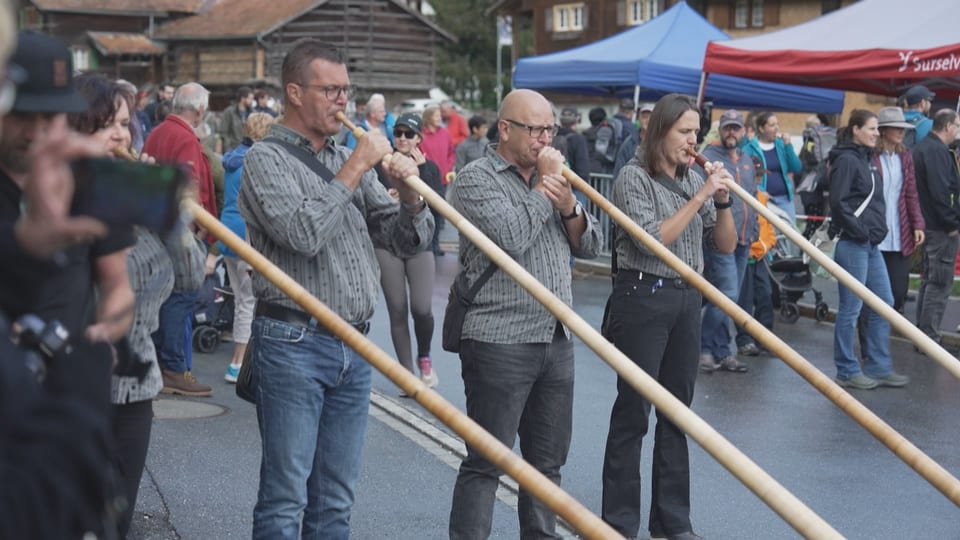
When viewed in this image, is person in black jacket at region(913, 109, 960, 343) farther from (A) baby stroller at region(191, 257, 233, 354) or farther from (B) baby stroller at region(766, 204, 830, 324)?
(A) baby stroller at region(191, 257, 233, 354)

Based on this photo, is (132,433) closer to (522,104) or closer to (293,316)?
(293,316)

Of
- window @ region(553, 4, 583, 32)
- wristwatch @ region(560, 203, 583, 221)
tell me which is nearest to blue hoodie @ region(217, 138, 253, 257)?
wristwatch @ region(560, 203, 583, 221)

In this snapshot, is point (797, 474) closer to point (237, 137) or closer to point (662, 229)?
point (662, 229)

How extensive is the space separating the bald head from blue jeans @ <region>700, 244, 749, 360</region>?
4.89 m

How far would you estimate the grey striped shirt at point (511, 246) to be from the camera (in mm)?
5094

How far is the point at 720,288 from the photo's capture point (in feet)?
33.4

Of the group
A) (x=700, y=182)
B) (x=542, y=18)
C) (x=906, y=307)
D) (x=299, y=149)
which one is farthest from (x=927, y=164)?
(x=542, y=18)

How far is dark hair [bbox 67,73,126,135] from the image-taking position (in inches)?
150

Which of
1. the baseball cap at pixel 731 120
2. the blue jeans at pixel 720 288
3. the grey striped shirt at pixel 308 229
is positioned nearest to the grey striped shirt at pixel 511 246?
the grey striped shirt at pixel 308 229

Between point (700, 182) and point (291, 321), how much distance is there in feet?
8.19

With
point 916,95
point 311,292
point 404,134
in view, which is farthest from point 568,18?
point 311,292

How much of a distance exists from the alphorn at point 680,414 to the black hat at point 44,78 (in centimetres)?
183

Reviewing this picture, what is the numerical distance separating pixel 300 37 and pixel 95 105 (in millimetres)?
46762

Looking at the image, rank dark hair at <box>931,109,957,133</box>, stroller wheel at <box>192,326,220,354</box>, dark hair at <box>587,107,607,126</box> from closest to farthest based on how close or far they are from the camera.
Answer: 1. stroller wheel at <box>192,326,220,354</box>
2. dark hair at <box>931,109,957,133</box>
3. dark hair at <box>587,107,607,126</box>
